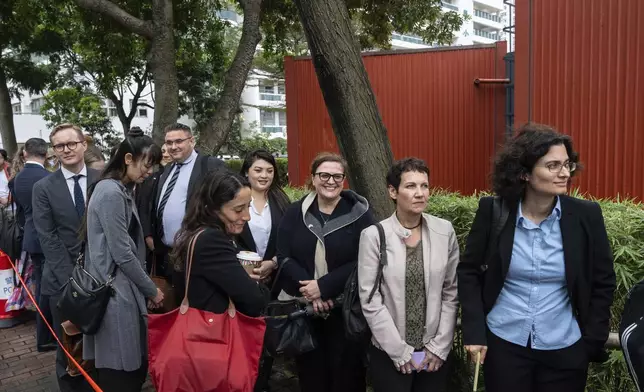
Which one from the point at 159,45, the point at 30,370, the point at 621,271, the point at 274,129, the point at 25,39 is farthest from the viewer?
the point at 274,129

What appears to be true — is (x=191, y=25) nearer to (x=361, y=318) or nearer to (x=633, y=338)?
(x=361, y=318)

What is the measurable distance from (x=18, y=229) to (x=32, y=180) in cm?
105

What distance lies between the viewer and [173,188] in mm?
4027

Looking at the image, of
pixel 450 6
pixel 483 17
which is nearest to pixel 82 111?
pixel 450 6

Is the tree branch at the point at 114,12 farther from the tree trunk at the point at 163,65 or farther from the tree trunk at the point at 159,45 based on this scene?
the tree trunk at the point at 163,65

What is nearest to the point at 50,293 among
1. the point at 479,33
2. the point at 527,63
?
the point at 527,63

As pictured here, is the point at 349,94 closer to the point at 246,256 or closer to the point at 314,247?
the point at 314,247

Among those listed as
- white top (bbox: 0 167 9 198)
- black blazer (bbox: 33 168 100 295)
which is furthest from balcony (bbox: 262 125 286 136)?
black blazer (bbox: 33 168 100 295)

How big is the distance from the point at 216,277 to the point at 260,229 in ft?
4.35

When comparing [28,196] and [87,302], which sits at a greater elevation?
[28,196]

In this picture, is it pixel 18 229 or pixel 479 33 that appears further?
pixel 479 33

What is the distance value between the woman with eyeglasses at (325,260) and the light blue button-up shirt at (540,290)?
40.5 inches

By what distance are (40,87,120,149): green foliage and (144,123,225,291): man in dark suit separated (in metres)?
20.3

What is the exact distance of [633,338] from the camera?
5.28 ft
